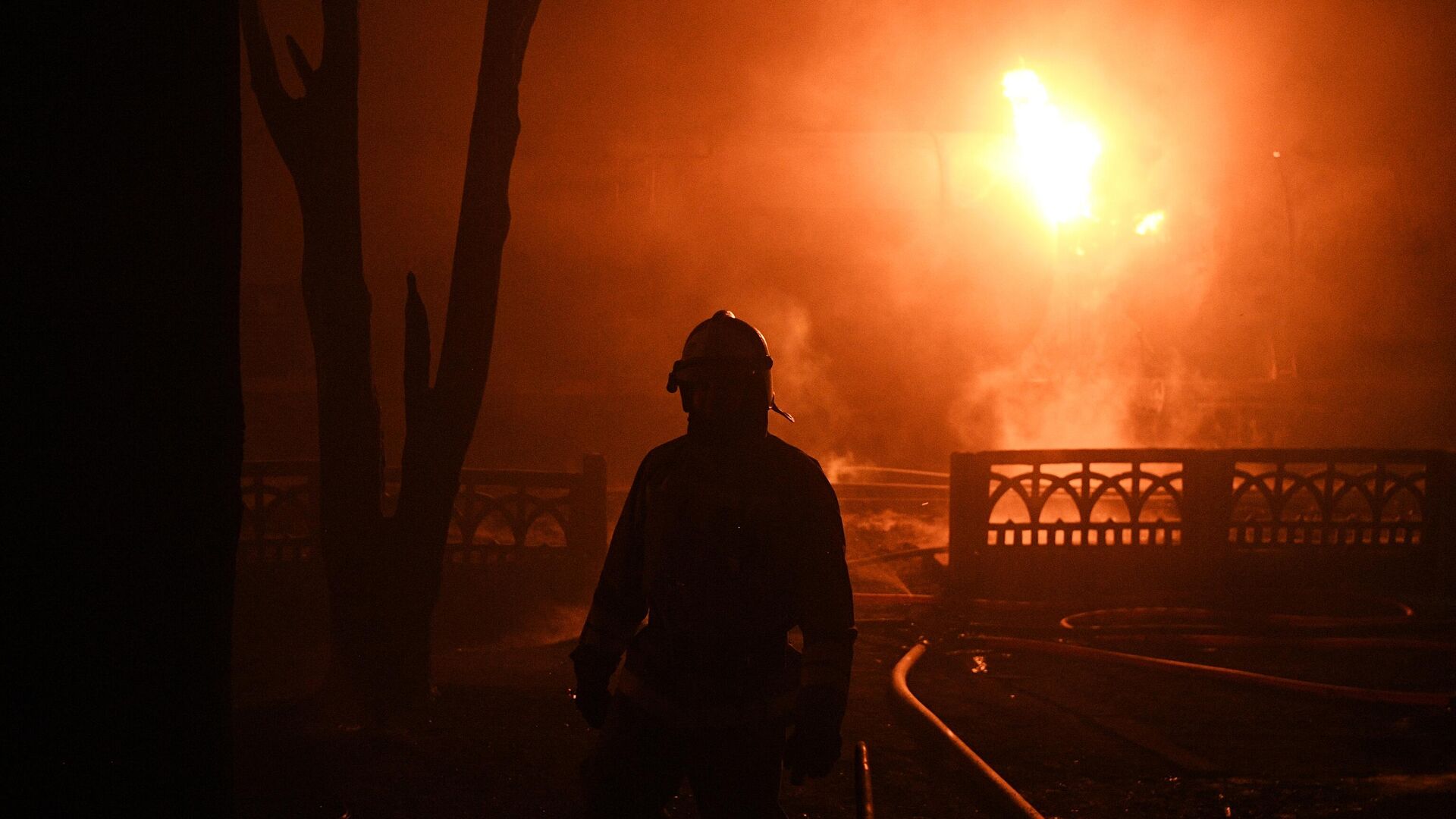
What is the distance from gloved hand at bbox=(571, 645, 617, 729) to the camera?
3277 millimetres

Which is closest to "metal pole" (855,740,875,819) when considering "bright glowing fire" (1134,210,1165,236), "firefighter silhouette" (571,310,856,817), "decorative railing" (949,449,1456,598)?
"firefighter silhouette" (571,310,856,817)

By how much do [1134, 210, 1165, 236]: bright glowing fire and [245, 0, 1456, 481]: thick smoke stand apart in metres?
0.20

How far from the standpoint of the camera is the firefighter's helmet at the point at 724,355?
329 centimetres

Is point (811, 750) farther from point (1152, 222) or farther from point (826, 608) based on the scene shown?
point (1152, 222)

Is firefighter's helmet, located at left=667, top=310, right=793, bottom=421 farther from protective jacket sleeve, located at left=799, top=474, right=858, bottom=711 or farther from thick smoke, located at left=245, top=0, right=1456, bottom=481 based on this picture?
thick smoke, located at left=245, top=0, right=1456, bottom=481

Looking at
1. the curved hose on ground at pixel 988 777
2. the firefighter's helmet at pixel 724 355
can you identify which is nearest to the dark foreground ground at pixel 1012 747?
the curved hose on ground at pixel 988 777

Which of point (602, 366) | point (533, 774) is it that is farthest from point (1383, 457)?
point (602, 366)

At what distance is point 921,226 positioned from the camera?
1991cm

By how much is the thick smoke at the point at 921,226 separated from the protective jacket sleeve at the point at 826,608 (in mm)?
15245

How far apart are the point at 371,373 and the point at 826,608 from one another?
3.19 m

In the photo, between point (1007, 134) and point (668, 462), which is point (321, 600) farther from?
point (1007, 134)

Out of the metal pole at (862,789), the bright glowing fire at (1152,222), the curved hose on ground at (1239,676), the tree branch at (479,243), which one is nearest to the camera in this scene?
the metal pole at (862,789)

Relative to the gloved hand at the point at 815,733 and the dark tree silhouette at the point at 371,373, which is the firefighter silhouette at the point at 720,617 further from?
the dark tree silhouette at the point at 371,373

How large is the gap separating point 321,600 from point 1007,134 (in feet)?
48.2
